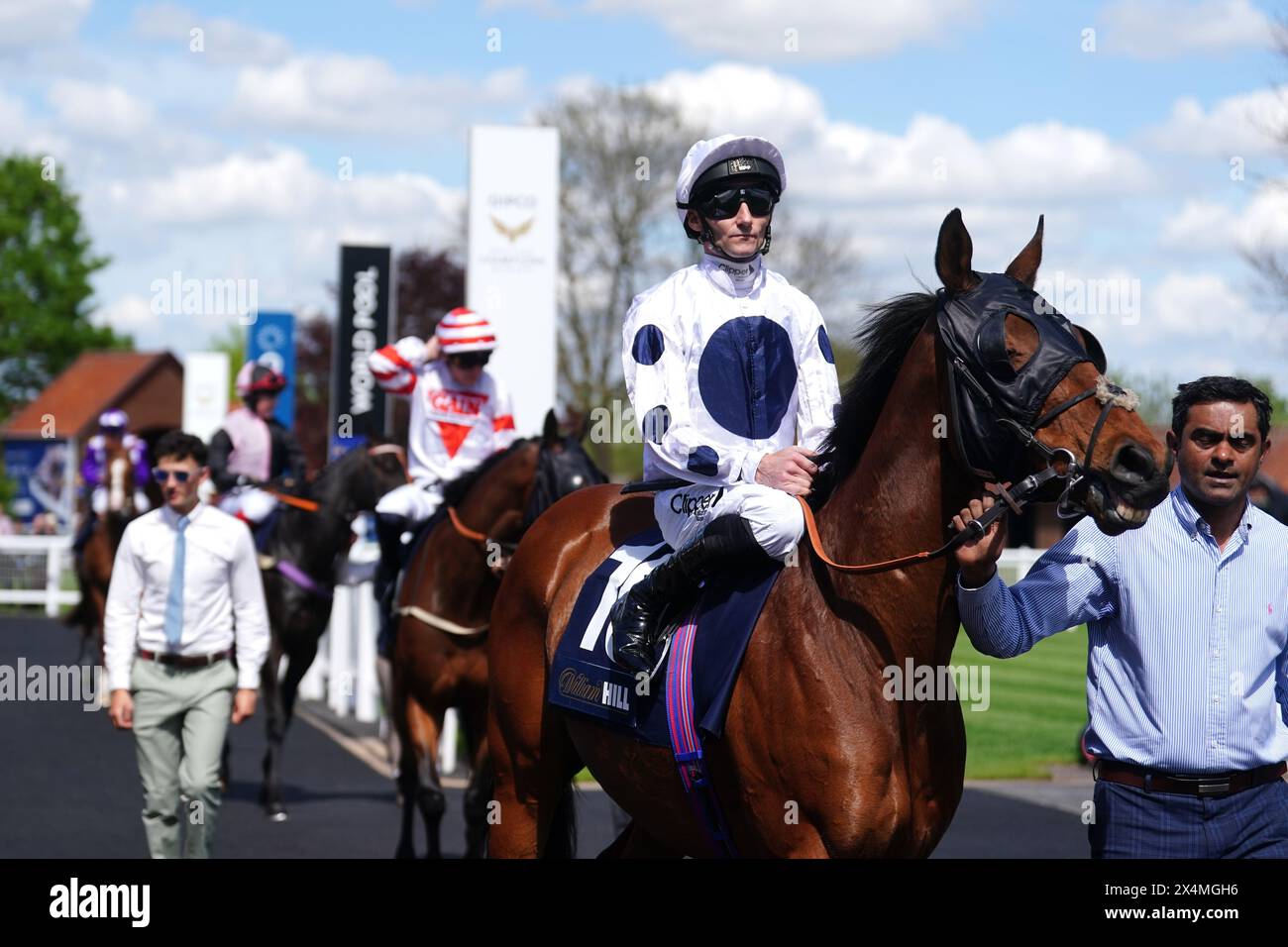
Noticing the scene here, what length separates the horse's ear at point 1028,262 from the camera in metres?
3.93

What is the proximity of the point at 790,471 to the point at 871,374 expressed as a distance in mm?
316

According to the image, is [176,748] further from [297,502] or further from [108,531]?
[108,531]

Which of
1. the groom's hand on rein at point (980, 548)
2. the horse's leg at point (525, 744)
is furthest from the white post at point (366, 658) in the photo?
the groom's hand on rein at point (980, 548)

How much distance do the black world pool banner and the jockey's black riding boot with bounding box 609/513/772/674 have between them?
38.9 ft

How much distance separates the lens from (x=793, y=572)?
13.4ft

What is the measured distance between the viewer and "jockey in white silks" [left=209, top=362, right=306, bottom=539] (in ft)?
34.7

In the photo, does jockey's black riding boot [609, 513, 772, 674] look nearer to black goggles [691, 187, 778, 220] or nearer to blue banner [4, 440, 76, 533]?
black goggles [691, 187, 778, 220]

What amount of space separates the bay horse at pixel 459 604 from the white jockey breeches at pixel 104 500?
7369 millimetres

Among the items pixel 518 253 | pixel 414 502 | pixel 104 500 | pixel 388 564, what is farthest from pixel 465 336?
pixel 104 500

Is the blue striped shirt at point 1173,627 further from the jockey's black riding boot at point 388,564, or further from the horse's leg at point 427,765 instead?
the jockey's black riding boot at point 388,564

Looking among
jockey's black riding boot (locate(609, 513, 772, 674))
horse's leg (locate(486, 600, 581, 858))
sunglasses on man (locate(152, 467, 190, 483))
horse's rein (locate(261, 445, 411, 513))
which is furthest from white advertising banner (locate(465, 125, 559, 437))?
jockey's black riding boot (locate(609, 513, 772, 674))

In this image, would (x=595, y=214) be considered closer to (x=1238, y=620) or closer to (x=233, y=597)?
(x=233, y=597)

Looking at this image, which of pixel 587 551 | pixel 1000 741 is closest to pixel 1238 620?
pixel 587 551
